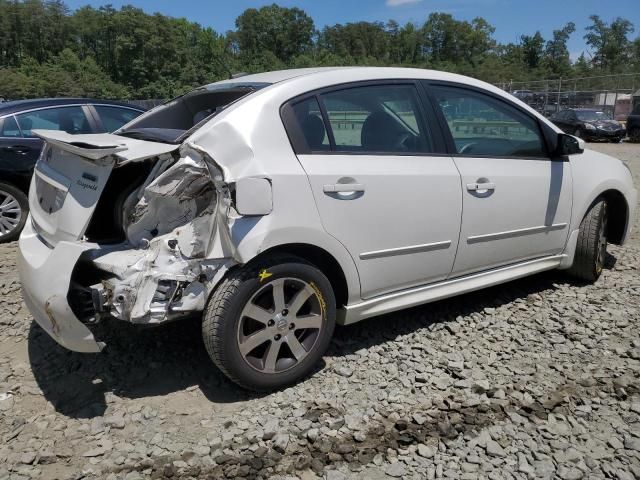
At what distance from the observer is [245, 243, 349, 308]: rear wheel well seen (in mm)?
2848

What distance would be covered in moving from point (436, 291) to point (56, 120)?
4.98 metres

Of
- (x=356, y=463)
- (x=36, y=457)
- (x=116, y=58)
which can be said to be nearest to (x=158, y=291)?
(x=36, y=457)

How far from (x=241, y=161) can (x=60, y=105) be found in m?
4.63

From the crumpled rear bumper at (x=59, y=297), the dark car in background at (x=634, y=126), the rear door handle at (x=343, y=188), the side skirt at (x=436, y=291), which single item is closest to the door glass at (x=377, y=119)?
the rear door handle at (x=343, y=188)

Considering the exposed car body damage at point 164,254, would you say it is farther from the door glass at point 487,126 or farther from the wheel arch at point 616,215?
the wheel arch at point 616,215

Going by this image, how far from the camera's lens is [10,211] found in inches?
234

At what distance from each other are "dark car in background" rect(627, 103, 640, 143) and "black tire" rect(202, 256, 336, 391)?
21.7 m

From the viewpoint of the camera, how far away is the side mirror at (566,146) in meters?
3.94

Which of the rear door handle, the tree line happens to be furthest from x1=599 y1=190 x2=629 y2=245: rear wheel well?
the tree line

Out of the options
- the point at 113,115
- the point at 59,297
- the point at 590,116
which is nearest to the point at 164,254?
the point at 59,297

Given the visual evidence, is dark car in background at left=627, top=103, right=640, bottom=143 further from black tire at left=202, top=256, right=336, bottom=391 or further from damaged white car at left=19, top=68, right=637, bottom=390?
black tire at left=202, top=256, right=336, bottom=391

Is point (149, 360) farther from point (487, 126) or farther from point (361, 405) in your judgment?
point (487, 126)

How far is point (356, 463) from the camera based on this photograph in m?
2.47

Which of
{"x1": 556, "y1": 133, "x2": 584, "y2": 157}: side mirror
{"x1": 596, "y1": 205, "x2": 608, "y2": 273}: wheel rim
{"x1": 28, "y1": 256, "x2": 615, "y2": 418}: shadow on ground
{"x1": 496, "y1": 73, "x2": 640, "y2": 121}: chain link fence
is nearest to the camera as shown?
{"x1": 28, "y1": 256, "x2": 615, "y2": 418}: shadow on ground
